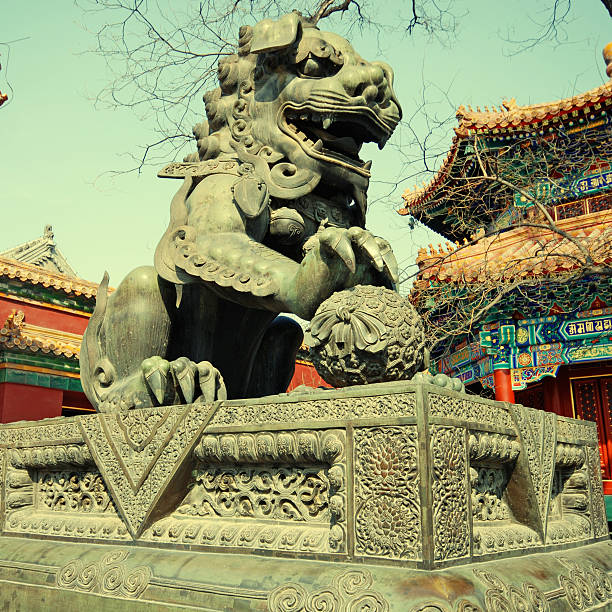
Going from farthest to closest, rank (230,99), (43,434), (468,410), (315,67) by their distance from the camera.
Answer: (230,99), (43,434), (315,67), (468,410)

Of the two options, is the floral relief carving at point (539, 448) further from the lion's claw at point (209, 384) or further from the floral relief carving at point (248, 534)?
the lion's claw at point (209, 384)

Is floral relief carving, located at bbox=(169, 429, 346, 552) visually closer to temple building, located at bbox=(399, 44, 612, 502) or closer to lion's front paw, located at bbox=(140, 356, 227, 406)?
lion's front paw, located at bbox=(140, 356, 227, 406)

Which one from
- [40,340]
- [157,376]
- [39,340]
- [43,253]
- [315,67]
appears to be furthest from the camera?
[43,253]

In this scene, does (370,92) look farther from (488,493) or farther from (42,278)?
(42,278)

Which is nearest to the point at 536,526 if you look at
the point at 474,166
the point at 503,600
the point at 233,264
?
the point at 503,600

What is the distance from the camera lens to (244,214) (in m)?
2.62

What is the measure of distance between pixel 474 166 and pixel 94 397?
38.0 ft

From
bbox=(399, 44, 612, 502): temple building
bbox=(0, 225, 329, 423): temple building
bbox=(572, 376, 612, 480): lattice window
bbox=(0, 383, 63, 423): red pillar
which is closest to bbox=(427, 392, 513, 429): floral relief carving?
bbox=(0, 225, 329, 423): temple building

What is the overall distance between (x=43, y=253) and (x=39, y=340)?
8.78 metres

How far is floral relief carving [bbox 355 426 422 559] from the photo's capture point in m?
1.80

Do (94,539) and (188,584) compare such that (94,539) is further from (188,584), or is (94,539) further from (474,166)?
(474,166)

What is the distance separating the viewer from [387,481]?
73.6 inches

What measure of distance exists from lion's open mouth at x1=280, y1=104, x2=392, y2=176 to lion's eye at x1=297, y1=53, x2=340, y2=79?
0.49ft

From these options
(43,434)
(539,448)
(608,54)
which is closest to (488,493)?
(539,448)
